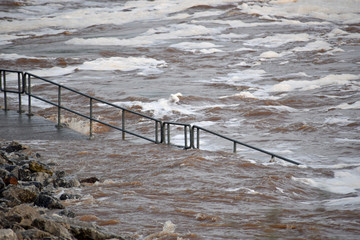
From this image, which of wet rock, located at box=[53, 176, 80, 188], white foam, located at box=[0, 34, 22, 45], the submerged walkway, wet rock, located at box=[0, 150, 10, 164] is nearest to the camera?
wet rock, located at box=[53, 176, 80, 188]

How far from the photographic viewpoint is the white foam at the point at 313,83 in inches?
1052

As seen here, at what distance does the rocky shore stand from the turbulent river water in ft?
1.10

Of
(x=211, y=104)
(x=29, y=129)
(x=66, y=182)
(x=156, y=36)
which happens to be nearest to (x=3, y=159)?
(x=66, y=182)

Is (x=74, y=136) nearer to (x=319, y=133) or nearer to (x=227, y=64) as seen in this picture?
(x=319, y=133)

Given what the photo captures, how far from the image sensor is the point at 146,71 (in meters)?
32.3

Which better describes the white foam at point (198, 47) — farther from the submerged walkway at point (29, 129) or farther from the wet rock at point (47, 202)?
the wet rock at point (47, 202)

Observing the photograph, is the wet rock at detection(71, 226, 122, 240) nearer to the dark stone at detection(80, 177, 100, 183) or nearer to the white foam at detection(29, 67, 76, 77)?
the dark stone at detection(80, 177, 100, 183)

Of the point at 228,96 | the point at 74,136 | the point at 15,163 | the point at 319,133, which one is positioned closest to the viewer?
the point at 15,163

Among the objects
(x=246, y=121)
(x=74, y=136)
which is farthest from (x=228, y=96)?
(x=74, y=136)

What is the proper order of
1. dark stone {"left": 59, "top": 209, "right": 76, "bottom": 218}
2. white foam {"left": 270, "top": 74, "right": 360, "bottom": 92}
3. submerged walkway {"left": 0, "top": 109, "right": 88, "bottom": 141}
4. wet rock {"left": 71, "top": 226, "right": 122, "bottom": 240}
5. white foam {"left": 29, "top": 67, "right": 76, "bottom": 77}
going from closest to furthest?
wet rock {"left": 71, "top": 226, "right": 122, "bottom": 240}
dark stone {"left": 59, "top": 209, "right": 76, "bottom": 218}
submerged walkway {"left": 0, "top": 109, "right": 88, "bottom": 141}
white foam {"left": 270, "top": 74, "right": 360, "bottom": 92}
white foam {"left": 29, "top": 67, "right": 76, "bottom": 77}

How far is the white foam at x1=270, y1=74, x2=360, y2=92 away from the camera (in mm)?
26712

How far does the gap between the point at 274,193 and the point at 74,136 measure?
4440mm

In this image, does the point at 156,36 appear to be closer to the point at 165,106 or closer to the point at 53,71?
the point at 53,71

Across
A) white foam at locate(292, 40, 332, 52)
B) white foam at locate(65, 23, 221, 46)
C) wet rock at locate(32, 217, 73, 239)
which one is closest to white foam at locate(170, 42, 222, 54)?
white foam at locate(65, 23, 221, 46)
